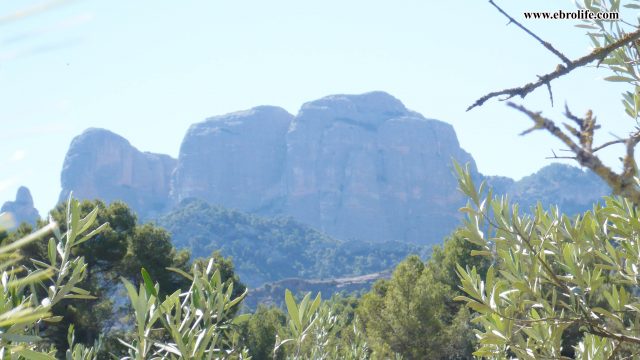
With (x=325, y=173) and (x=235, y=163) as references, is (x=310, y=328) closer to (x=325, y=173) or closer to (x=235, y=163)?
(x=325, y=173)

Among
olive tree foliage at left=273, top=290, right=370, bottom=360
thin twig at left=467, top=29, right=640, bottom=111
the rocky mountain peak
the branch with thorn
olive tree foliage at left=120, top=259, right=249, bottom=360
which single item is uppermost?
the rocky mountain peak

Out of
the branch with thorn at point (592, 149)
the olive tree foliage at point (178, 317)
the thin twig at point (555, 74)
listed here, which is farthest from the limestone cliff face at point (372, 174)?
the branch with thorn at point (592, 149)

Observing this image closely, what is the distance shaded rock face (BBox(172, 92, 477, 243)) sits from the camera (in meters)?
174

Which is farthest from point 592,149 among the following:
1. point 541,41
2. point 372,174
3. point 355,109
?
point 355,109

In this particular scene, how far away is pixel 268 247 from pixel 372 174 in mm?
49157

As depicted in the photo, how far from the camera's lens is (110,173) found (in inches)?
6895

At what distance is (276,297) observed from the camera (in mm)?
97688

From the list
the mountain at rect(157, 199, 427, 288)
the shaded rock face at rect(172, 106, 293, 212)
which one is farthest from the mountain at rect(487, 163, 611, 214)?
the shaded rock face at rect(172, 106, 293, 212)

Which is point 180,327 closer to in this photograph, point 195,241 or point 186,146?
point 195,241

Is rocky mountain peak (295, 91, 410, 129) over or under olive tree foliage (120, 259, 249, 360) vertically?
over

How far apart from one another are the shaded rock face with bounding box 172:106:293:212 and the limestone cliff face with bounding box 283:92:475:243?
533 centimetres

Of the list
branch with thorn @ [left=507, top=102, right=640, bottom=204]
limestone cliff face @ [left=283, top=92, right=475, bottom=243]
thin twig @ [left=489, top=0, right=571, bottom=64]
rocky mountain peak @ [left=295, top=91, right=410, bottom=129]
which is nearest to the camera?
branch with thorn @ [left=507, top=102, right=640, bottom=204]

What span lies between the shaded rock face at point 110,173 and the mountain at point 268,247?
4013 cm

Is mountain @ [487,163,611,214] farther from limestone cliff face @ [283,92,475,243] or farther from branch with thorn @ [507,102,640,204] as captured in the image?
branch with thorn @ [507,102,640,204]
